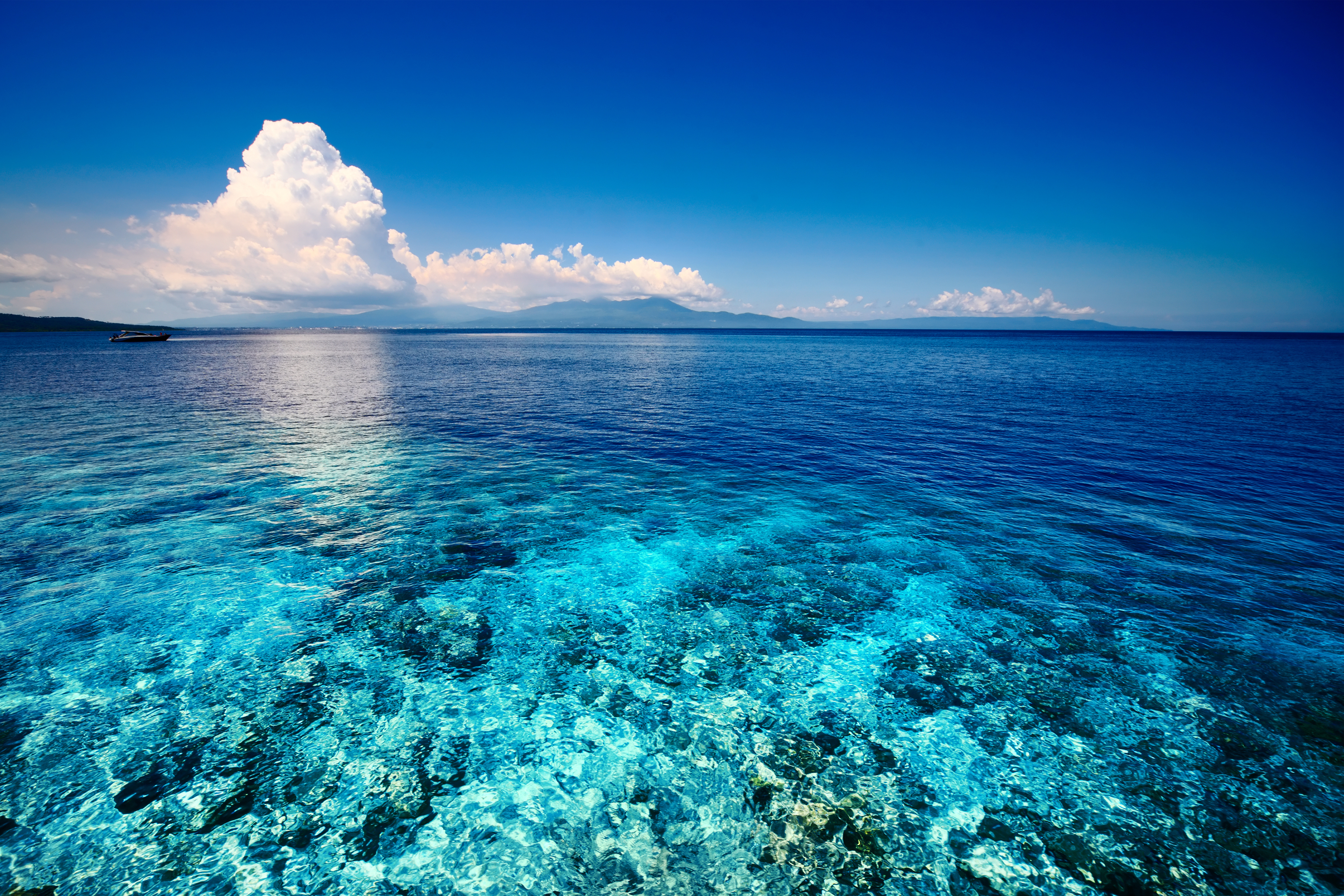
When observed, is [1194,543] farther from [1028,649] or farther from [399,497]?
[399,497]

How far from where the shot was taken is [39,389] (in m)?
57.5

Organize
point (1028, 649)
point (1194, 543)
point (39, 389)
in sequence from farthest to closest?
point (39, 389)
point (1194, 543)
point (1028, 649)

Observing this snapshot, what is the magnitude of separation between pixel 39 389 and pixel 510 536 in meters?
76.0

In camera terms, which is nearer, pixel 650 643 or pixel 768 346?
pixel 650 643

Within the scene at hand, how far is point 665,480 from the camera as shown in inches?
1099

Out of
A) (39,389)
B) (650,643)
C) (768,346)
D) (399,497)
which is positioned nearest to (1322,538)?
(650,643)

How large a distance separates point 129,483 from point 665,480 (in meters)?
27.0

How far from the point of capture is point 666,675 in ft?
42.7

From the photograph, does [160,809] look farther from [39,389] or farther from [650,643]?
[39,389]

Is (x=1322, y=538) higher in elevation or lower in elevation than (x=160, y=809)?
higher

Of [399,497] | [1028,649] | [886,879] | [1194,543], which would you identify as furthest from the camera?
[399,497]

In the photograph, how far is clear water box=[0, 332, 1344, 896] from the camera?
8.66 meters

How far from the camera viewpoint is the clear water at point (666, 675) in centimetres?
866

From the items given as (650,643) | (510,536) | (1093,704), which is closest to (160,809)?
(650,643)
